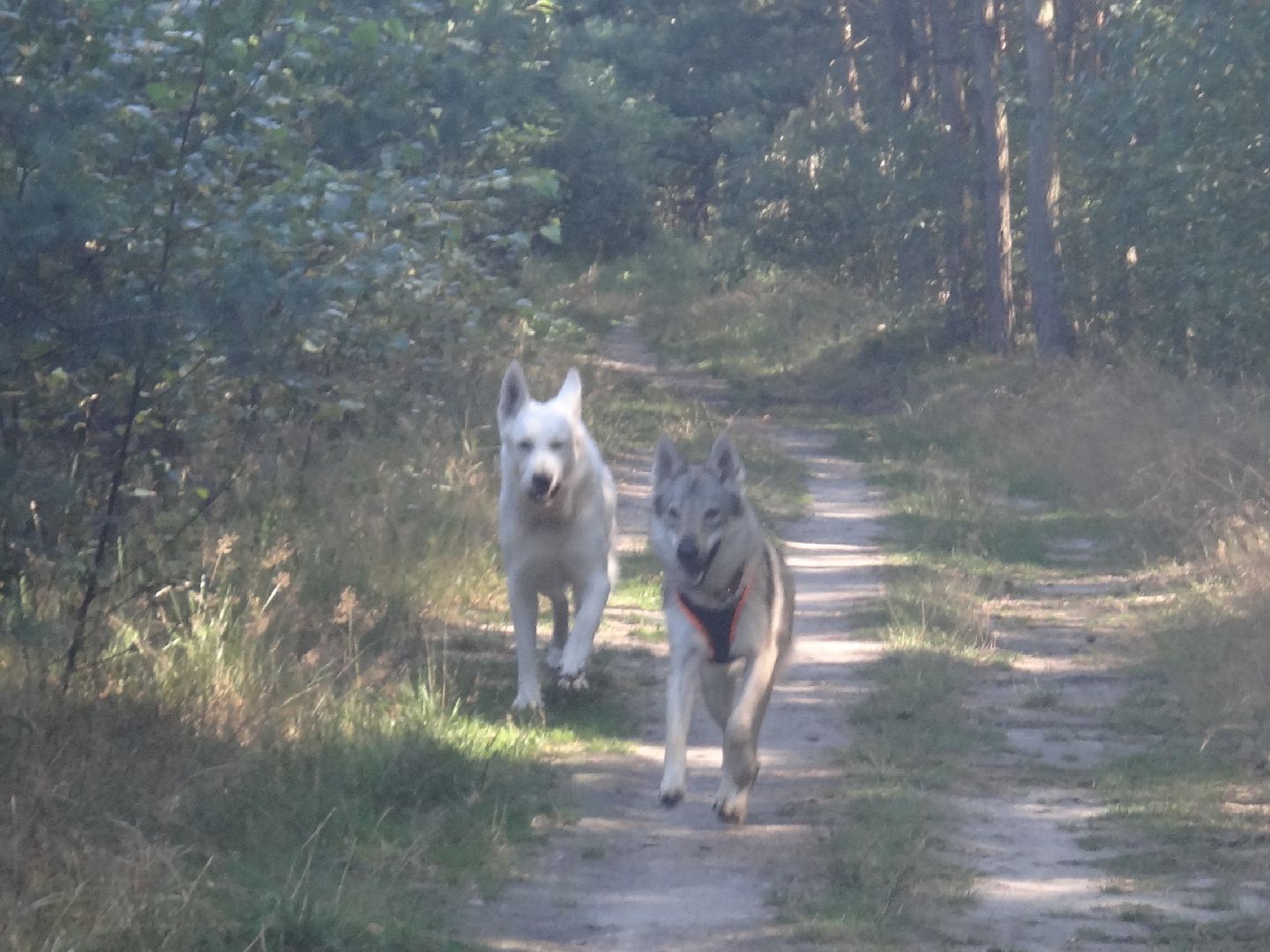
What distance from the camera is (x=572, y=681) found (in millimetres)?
7707

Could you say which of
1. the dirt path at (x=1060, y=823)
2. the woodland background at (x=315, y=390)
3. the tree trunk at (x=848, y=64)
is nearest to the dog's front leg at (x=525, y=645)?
the woodland background at (x=315, y=390)

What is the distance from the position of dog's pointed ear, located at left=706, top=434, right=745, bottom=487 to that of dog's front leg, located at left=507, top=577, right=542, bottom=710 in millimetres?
1565

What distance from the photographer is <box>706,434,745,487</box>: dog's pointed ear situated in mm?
6730

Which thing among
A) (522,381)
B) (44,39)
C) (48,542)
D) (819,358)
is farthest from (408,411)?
(819,358)

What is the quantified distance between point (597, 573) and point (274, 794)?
2575mm

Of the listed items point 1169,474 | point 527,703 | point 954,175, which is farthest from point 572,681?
point 954,175

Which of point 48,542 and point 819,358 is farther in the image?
point 819,358

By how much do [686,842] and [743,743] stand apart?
43cm

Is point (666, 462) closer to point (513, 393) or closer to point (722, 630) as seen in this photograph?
point (722, 630)

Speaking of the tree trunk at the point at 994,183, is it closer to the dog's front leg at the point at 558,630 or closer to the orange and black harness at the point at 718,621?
the dog's front leg at the point at 558,630

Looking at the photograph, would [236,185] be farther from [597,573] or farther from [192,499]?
[597,573]

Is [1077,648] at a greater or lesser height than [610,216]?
lesser

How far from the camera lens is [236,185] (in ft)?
22.2

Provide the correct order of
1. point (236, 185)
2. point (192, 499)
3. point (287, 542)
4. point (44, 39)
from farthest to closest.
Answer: point (287, 542)
point (192, 499)
point (236, 185)
point (44, 39)
